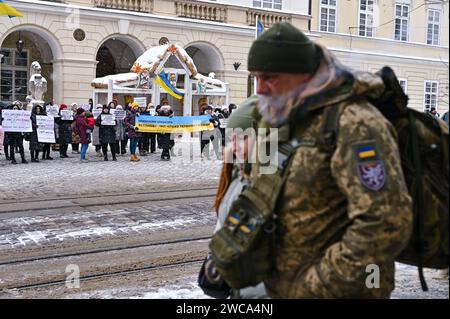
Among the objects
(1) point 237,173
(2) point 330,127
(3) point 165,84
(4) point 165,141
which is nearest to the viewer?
(2) point 330,127

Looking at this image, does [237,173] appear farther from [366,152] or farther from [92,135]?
[92,135]

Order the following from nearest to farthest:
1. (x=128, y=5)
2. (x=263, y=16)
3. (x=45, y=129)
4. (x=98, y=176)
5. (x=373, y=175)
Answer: (x=373, y=175), (x=98, y=176), (x=45, y=129), (x=128, y=5), (x=263, y=16)

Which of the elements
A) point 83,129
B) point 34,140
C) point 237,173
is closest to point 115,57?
point 83,129

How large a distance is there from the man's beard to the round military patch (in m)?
0.41

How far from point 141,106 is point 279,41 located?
18400mm

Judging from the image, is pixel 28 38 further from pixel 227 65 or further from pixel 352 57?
pixel 352 57

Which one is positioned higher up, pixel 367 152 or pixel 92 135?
pixel 367 152

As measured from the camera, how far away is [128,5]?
28.9m

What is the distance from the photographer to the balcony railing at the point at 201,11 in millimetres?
30547

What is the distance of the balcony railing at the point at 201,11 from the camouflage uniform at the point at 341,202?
29133 mm

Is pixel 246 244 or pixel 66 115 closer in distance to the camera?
pixel 246 244

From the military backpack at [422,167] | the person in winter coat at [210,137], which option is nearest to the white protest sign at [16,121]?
the person in winter coat at [210,137]

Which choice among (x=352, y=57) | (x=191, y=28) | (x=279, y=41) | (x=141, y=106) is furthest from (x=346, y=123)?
(x=191, y=28)

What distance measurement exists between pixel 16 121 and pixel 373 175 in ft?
52.0
